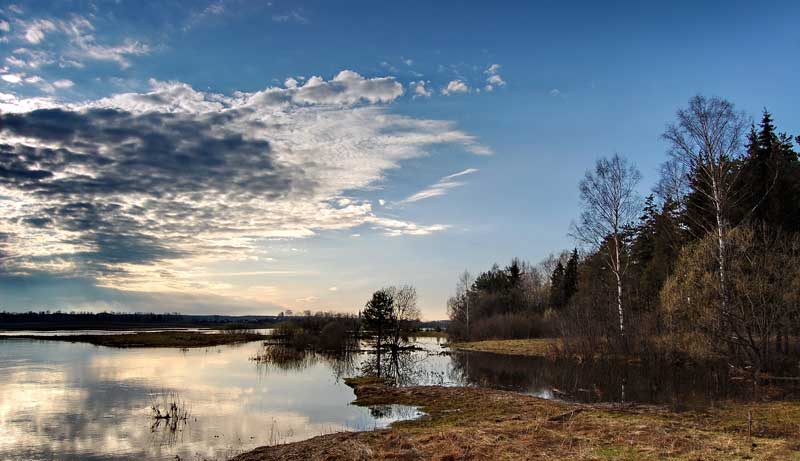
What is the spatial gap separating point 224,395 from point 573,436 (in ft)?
59.4

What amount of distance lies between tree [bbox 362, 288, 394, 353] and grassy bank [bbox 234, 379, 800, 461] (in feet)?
171

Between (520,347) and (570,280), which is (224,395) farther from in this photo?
(570,280)

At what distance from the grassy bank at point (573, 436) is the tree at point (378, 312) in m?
52.1

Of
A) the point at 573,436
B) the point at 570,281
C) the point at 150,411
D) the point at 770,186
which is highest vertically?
the point at 770,186

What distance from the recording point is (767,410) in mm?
16469

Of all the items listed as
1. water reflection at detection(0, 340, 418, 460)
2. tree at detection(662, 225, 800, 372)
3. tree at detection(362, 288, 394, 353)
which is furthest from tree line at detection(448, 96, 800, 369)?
tree at detection(362, 288, 394, 353)

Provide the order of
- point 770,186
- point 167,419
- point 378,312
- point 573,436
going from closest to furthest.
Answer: point 573,436 < point 167,419 < point 770,186 < point 378,312

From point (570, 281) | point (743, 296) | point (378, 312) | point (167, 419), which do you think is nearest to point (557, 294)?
point (570, 281)

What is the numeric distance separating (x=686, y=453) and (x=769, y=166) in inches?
1281

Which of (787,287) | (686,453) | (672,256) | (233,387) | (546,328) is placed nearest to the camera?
(686,453)

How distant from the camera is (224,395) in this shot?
2572 centimetres

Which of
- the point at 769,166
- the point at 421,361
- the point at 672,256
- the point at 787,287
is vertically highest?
the point at 769,166

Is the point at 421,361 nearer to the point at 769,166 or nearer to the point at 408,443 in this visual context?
the point at 769,166

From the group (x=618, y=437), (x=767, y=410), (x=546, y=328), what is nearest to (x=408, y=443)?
(x=618, y=437)
